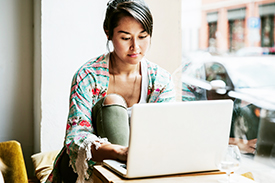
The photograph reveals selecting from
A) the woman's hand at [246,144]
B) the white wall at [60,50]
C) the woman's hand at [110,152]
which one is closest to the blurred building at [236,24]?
the woman's hand at [246,144]

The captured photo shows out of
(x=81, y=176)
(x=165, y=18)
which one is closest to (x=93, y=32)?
(x=165, y=18)

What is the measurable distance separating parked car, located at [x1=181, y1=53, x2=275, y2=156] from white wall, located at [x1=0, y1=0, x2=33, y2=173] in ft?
4.28

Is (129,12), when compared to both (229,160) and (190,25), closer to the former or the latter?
(229,160)

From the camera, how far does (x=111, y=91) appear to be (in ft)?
5.05

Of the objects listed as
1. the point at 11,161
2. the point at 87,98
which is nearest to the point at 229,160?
the point at 87,98

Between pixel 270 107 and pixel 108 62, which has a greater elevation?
pixel 108 62

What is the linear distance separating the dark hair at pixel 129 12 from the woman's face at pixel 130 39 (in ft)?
0.06

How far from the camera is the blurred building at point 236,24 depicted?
1739 mm

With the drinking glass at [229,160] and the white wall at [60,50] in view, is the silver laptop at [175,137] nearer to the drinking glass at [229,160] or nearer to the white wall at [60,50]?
the drinking glass at [229,160]

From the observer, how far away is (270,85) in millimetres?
1752

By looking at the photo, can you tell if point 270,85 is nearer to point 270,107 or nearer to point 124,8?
point 270,107

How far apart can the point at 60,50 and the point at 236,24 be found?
48.7 inches

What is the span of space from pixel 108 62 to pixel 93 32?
104 centimetres

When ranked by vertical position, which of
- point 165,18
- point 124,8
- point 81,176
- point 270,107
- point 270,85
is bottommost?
point 81,176
